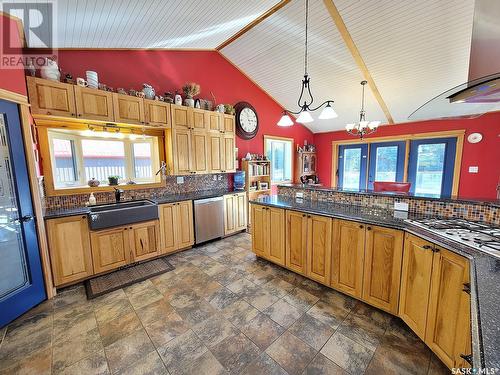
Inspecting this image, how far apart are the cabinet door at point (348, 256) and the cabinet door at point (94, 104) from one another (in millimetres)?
3086

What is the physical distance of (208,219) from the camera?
3654 mm

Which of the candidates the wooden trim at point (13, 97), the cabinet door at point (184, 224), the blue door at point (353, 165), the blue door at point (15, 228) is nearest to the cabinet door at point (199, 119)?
the cabinet door at point (184, 224)

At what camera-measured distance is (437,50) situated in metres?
2.96

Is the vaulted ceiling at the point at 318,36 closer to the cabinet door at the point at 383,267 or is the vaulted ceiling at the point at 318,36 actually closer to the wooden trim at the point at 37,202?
the wooden trim at the point at 37,202

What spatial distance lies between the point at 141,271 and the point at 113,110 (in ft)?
7.15

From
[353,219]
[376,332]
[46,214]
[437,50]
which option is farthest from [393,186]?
[46,214]

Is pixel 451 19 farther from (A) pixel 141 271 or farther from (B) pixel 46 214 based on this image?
(B) pixel 46 214

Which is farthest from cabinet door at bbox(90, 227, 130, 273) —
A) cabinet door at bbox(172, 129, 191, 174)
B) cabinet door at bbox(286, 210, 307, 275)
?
cabinet door at bbox(286, 210, 307, 275)

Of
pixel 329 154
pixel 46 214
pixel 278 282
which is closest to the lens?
pixel 46 214

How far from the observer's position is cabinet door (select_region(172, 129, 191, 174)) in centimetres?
337

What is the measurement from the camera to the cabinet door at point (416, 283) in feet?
5.03

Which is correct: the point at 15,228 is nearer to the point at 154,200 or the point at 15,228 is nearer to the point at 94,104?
the point at 154,200

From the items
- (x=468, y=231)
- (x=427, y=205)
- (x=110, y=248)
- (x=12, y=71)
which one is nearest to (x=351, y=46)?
(x=427, y=205)

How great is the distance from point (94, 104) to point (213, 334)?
2.93 metres
